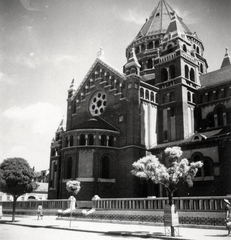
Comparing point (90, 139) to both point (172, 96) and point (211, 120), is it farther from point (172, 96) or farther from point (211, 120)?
point (211, 120)

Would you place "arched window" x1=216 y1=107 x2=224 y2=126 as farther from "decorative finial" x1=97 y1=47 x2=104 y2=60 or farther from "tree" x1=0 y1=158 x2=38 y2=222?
"tree" x1=0 y1=158 x2=38 y2=222

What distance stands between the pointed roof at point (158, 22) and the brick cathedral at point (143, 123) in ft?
44.5

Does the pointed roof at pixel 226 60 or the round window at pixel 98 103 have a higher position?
the pointed roof at pixel 226 60

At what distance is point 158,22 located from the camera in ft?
212

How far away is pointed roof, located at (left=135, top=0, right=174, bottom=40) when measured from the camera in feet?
205

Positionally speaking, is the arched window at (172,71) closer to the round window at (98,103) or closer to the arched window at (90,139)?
the round window at (98,103)

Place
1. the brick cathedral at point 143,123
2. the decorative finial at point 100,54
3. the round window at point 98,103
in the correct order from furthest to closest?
the decorative finial at point 100,54 < the round window at point 98,103 < the brick cathedral at point 143,123

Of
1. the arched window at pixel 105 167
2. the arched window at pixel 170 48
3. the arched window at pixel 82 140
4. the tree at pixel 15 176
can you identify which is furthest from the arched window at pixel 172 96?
the tree at pixel 15 176

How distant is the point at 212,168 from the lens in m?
35.3

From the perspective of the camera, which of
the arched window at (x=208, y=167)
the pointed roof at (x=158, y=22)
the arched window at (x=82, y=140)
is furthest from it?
the pointed roof at (x=158, y=22)

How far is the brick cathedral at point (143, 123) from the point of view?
4041 cm

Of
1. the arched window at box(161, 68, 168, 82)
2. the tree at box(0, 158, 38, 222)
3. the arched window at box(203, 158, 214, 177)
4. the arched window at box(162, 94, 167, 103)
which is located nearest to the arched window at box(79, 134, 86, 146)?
the tree at box(0, 158, 38, 222)

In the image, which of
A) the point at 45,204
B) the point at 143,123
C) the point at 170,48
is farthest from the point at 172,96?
the point at 45,204

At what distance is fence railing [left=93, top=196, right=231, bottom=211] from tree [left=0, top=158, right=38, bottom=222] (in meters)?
7.65
